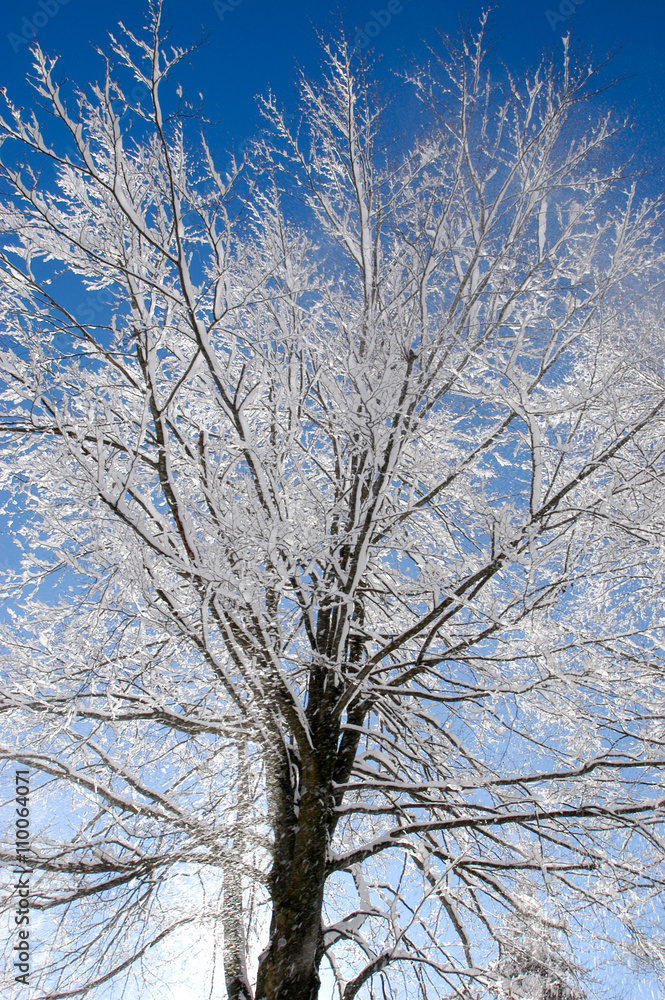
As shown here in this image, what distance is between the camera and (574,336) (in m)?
4.51

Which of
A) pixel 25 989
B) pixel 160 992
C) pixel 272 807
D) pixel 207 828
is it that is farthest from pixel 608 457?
pixel 25 989

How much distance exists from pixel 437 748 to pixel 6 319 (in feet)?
16.6

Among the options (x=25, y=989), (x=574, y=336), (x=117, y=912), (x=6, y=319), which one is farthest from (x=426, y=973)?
(x=6, y=319)

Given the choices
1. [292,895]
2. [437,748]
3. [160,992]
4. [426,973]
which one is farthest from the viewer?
[437,748]

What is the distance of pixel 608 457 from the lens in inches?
155

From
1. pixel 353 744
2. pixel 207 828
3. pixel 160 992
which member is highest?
pixel 353 744

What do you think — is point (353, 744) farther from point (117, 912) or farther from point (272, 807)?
point (117, 912)

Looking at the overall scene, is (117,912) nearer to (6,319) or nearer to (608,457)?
(6,319)

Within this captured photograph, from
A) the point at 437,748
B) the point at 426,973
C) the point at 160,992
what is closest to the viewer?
the point at 160,992

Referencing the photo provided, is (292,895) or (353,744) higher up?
(353,744)

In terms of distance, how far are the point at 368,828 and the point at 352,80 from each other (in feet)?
25.1

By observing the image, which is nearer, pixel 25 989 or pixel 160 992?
pixel 25 989

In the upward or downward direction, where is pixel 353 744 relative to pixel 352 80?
downward

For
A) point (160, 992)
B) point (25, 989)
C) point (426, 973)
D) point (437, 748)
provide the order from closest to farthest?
point (25, 989)
point (160, 992)
point (426, 973)
point (437, 748)
